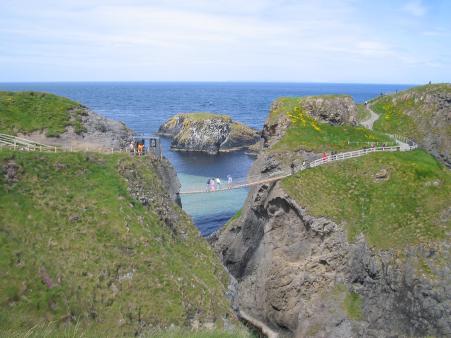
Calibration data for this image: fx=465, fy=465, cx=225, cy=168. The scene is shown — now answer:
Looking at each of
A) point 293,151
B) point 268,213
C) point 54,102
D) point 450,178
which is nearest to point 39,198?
point 54,102

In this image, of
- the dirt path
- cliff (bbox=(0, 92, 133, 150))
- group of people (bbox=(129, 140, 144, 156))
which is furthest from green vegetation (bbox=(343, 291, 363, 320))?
the dirt path

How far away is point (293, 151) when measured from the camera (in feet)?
169

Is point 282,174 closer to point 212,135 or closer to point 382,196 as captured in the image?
point 382,196

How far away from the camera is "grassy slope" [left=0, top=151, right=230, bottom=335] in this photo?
89.1 feet

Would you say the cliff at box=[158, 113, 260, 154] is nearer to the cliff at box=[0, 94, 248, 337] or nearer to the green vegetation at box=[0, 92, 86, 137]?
the green vegetation at box=[0, 92, 86, 137]

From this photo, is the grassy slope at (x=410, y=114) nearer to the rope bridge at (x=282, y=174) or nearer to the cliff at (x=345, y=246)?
the cliff at (x=345, y=246)

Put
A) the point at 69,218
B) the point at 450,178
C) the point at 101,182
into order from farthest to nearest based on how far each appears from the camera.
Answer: the point at 450,178
the point at 101,182
the point at 69,218

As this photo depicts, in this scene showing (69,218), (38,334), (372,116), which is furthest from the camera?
(372,116)

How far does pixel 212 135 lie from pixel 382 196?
3052 inches

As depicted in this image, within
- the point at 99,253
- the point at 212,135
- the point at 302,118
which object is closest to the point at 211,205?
the point at 302,118

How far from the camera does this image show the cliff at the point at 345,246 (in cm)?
3859

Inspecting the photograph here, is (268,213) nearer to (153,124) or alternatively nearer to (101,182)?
(101,182)

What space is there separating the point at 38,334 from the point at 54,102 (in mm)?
36478

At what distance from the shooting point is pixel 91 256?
1219 inches
